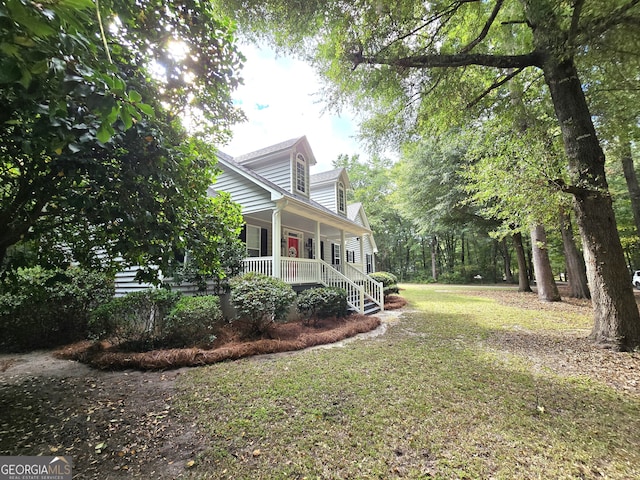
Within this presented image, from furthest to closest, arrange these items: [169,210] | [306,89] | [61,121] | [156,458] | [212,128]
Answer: [306,89] < [212,128] < [169,210] < [156,458] < [61,121]

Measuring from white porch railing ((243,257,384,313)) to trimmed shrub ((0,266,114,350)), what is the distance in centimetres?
387

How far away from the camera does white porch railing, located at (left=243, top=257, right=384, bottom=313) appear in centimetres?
828

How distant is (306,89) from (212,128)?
3078mm

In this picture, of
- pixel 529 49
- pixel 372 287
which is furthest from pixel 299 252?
pixel 529 49

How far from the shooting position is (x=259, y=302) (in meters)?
5.89

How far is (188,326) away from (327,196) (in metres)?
10.4

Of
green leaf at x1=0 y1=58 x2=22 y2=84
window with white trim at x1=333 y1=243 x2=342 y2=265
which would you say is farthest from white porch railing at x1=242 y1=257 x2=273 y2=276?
window with white trim at x1=333 y1=243 x2=342 y2=265

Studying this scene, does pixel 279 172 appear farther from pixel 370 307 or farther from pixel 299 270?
pixel 370 307

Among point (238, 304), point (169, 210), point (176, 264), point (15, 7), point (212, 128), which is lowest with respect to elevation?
point (238, 304)

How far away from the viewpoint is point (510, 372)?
13.3 feet

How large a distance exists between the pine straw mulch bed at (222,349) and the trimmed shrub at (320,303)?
1.75 ft

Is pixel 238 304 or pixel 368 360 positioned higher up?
pixel 238 304

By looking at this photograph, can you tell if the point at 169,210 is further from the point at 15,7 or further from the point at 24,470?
the point at 24,470

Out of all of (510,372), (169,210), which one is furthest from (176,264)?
(510,372)
